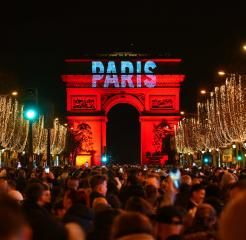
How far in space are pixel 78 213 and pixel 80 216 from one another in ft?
0.28

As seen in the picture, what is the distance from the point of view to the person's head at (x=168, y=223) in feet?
26.4

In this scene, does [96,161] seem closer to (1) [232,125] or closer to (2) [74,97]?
(2) [74,97]

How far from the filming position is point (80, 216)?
1103 cm

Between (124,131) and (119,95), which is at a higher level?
(119,95)

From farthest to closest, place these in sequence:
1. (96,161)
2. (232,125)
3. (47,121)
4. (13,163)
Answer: (96,161) → (13,163) → (232,125) → (47,121)

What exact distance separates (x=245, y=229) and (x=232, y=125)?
208 ft

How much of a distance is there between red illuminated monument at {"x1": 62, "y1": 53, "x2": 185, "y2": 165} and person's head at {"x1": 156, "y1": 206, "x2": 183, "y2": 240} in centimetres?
11599

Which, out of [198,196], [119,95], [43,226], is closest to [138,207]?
[43,226]

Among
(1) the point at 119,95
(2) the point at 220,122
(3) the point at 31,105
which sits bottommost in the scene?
(3) the point at 31,105

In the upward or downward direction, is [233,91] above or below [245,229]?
above

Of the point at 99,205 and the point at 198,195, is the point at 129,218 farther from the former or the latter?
the point at 198,195

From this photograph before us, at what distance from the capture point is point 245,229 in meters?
3.29

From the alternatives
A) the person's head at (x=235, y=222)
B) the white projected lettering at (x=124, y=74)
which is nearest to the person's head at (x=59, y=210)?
the person's head at (x=235, y=222)

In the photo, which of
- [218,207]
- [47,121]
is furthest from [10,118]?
[218,207]
